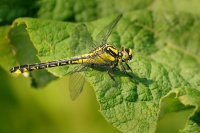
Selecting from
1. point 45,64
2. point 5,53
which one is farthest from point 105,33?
point 5,53

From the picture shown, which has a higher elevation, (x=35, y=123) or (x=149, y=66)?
(x=149, y=66)

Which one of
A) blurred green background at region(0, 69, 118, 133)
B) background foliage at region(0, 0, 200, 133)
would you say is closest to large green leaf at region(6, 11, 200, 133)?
background foliage at region(0, 0, 200, 133)

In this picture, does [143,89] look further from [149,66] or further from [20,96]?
[20,96]

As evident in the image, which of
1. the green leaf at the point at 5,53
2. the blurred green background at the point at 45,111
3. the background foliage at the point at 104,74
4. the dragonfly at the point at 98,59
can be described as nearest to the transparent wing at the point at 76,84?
the dragonfly at the point at 98,59

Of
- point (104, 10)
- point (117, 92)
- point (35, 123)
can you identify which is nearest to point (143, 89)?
point (117, 92)

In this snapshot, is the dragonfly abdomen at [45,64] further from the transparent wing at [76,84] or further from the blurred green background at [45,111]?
the blurred green background at [45,111]

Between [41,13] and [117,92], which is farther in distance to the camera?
[41,13]
